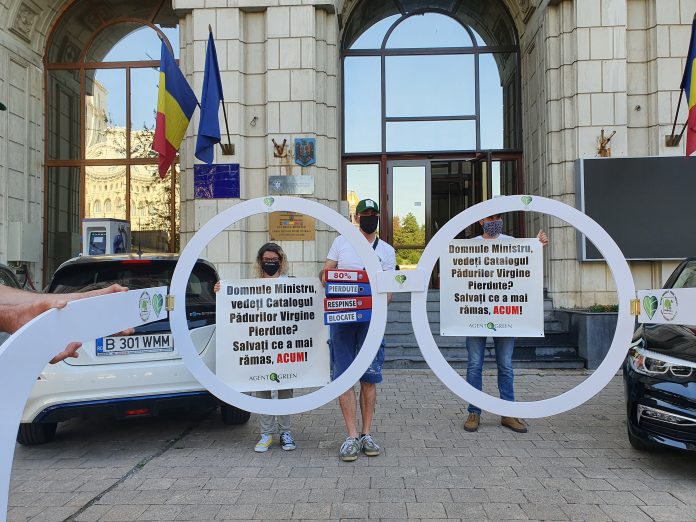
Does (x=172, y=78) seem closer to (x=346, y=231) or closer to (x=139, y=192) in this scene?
(x=139, y=192)

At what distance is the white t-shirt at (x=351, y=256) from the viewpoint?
4.55 m

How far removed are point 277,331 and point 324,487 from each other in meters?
1.30

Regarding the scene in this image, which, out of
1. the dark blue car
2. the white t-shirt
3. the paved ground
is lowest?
the paved ground

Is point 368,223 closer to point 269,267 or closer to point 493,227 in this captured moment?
point 269,267

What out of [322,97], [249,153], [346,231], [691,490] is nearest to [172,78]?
[249,153]

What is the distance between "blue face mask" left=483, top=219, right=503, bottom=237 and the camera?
16.0 feet

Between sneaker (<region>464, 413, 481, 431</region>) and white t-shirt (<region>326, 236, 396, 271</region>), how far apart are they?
1707 millimetres

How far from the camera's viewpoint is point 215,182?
914 cm

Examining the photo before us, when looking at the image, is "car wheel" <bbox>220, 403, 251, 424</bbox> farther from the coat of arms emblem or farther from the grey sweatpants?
the coat of arms emblem

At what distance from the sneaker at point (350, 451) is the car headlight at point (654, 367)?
2316 mm

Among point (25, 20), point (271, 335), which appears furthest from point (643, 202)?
point (25, 20)

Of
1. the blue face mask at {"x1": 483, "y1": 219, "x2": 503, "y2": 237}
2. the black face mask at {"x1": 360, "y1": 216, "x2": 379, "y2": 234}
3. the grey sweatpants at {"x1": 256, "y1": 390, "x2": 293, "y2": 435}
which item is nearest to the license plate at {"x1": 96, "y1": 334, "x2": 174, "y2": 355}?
the grey sweatpants at {"x1": 256, "y1": 390, "x2": 293, "y2": 435}

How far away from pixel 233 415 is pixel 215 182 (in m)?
4.84

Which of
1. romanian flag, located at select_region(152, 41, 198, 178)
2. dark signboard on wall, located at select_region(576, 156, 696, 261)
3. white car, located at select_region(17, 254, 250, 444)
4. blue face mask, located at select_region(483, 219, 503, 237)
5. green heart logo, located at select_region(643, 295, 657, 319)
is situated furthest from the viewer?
dark signboard on wall, located at select_region(576, 156, 696, 261)
